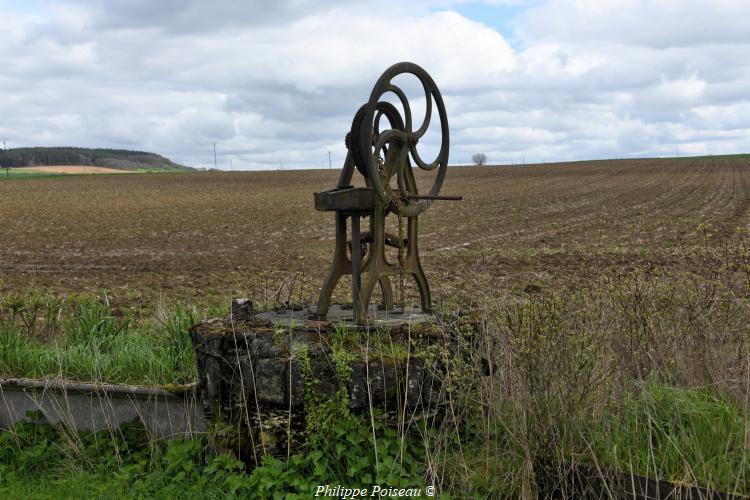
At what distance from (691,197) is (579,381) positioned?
33.8 meters

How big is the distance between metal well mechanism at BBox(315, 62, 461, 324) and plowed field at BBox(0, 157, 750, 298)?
0.86m

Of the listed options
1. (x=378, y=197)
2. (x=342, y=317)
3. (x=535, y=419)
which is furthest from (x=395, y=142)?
(x=535, y=419)

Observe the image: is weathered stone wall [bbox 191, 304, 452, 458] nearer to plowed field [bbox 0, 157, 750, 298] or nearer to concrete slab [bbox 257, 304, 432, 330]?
concrete slab [bbox 257, 304, 432, 330]

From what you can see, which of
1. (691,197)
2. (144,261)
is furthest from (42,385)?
(691,197)

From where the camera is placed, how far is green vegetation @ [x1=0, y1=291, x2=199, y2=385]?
6105 millimetres

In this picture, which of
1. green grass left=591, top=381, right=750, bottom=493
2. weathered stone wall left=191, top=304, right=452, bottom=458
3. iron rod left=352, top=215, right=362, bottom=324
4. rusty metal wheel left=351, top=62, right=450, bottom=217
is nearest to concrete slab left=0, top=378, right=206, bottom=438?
weathered stone wall left=191, top=304, right=452, bottom=458

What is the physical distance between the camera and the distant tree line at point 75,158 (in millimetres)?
133500

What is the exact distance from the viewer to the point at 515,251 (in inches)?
681

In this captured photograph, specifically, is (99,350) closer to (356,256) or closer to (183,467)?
(183,467)

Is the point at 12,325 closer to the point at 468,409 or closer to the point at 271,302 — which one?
the point at 271,302

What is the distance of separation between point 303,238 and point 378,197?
16.0 m

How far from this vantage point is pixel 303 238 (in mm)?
21703

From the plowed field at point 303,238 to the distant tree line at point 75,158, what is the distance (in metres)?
104

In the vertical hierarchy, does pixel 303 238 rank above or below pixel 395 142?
below
